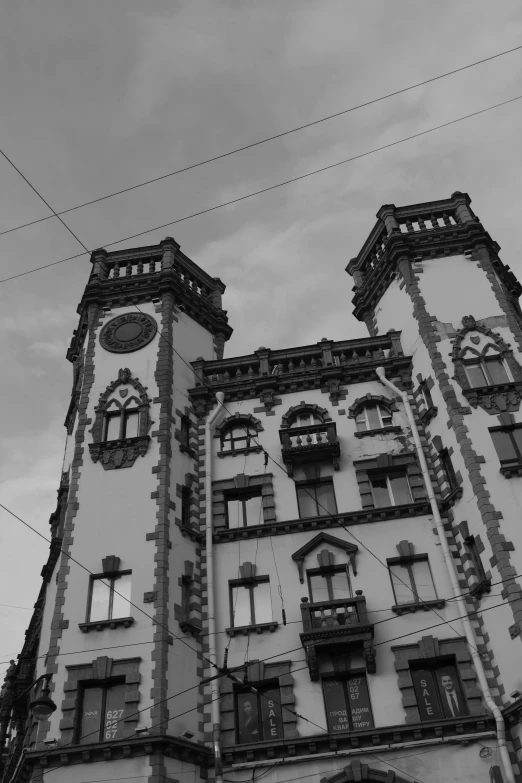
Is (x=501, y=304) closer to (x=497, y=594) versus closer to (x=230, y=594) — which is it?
(x=497, y=594)

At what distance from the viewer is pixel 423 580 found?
103ft

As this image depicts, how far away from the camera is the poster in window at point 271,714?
1120 inches

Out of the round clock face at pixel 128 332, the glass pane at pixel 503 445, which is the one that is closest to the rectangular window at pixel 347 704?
the glass pane at pixel 503 445

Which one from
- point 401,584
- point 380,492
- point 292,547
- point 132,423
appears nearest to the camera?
point 401,584

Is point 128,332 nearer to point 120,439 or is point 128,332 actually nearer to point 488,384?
point 120,439

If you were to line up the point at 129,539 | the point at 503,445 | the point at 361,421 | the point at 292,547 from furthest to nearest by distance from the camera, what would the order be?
1. the point at 361,421
2. the point at 292,547
3. the point at 503,445
4. the point at 129,539

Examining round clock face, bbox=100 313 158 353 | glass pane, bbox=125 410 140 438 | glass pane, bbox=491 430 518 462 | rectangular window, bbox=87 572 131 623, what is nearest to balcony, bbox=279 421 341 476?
glass pane, bbox=125 410 140 438

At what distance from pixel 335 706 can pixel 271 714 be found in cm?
262

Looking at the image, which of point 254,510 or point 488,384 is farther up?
point 488,384

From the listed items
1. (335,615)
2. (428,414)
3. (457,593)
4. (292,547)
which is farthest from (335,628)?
(428,414)

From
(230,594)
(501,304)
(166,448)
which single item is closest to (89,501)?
(166,448)

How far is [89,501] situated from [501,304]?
23423 millimetres

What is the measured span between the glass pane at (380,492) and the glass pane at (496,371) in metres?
7.30

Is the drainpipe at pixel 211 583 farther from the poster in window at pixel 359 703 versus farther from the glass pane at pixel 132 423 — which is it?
the poster in window at pixel 359 703
